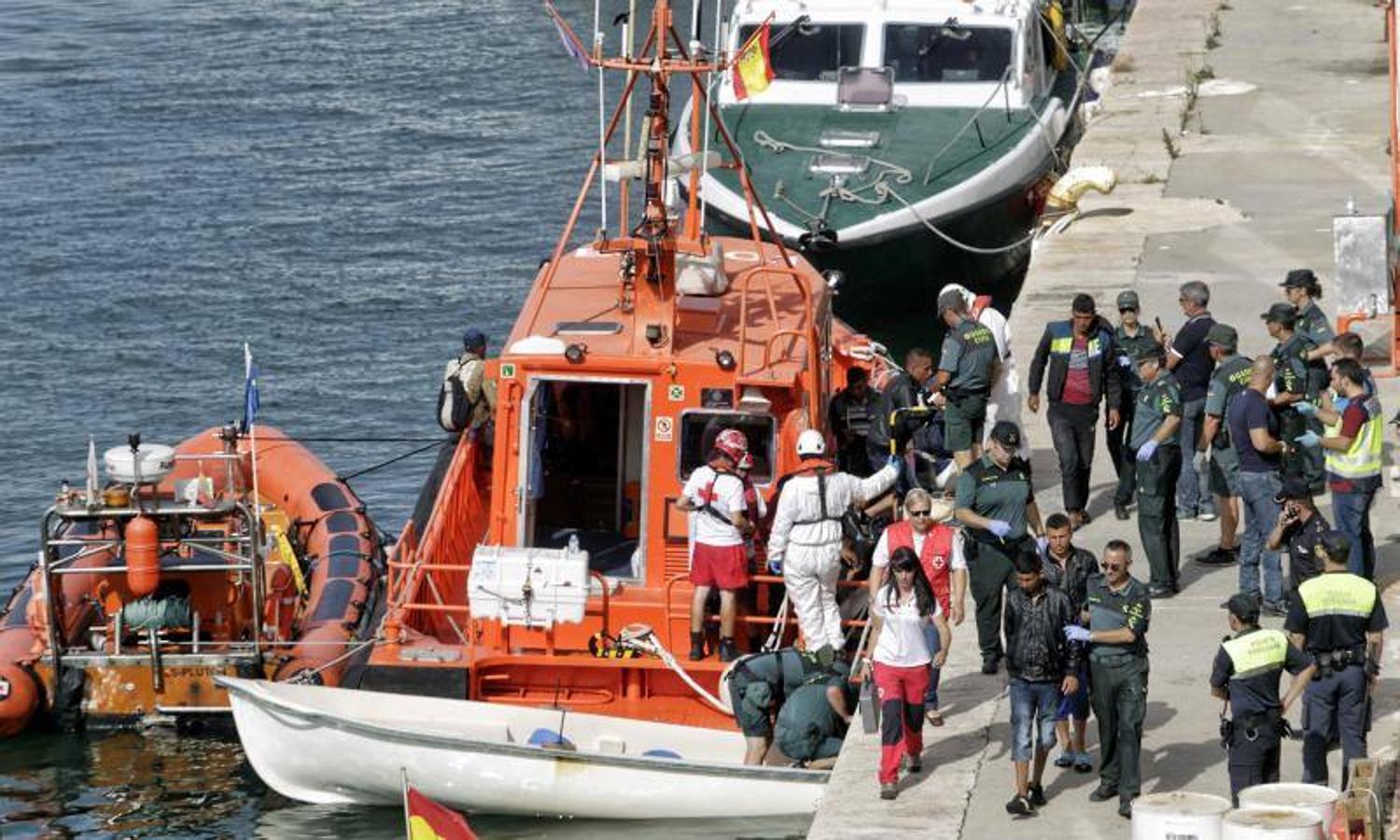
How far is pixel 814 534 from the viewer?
52.5ft

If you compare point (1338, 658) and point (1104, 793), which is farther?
point (1104, 793)

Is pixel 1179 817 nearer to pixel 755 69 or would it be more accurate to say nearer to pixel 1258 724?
pixel 1258 724

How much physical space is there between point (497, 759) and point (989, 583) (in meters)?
3.14

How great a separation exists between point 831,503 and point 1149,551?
89.4 inches

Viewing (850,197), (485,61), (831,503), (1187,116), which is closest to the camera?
(831,503)

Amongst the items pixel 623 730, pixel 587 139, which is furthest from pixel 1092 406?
pixel 587 139

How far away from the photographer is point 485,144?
37.6 m

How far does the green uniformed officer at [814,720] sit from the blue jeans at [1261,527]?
263 centimetres

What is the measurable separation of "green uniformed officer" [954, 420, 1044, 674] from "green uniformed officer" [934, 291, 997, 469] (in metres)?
2.19

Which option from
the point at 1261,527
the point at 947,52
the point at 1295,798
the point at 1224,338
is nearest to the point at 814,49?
the point at 947,52

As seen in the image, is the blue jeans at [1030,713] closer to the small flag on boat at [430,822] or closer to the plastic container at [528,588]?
the small flag on boat at [430,822]

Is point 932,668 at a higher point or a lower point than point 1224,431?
lower

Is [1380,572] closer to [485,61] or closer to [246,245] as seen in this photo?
[246,245]

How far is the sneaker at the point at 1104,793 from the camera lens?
14.0m
